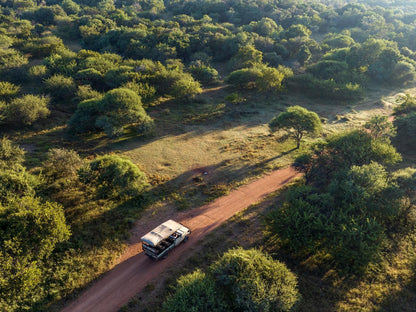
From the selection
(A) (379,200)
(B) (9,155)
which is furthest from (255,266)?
(B) (9,155)

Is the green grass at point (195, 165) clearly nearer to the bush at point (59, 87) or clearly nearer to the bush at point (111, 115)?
the bush at point (111, 115)

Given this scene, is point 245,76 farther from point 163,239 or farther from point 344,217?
point 163,239

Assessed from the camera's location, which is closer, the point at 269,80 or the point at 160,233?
the point at 160,233

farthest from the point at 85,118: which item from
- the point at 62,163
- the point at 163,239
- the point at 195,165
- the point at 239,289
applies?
the point at 239,289

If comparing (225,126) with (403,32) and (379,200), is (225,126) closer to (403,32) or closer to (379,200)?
(379,200)

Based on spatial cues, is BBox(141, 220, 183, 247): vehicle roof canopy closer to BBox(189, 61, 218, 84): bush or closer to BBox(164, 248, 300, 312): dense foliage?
BBox(164, 248, 300, 312): dense foliage

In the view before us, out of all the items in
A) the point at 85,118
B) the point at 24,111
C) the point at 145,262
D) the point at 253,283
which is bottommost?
the point at 145,262
